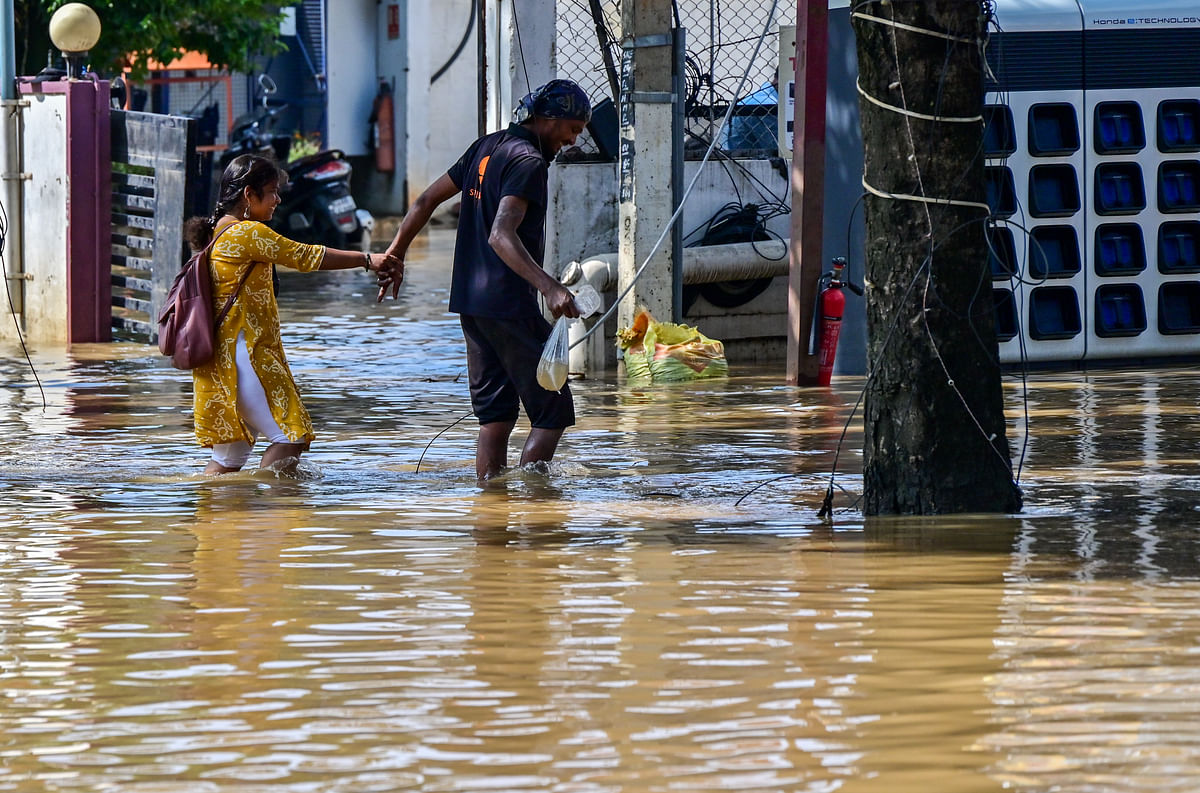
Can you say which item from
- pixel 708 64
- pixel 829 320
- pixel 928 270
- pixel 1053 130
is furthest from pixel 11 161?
pixel 928 270

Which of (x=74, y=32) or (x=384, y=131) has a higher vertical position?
(x=384, y=131)

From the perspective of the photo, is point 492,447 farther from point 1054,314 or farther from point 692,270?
point 1054,314

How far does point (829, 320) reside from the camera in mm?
11109

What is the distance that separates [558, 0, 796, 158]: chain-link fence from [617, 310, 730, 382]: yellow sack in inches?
65.8

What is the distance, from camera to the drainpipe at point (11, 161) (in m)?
13.6

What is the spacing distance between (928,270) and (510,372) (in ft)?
6.16

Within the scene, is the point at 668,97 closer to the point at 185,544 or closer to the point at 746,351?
the point at 746,351

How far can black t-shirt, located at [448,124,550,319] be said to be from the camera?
24.1 ft

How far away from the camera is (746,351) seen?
509 inches

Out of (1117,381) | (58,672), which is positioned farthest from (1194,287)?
(58,672)

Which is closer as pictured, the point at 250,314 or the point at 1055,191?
the point at 250,314

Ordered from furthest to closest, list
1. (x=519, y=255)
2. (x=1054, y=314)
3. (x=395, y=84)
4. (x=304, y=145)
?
(x=304, y=145) < (x=395, y=84) < (x=1054, y=314) < (x=519, y=255)

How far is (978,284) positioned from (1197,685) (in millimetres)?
2306

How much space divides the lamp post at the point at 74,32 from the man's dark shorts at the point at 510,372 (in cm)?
684
